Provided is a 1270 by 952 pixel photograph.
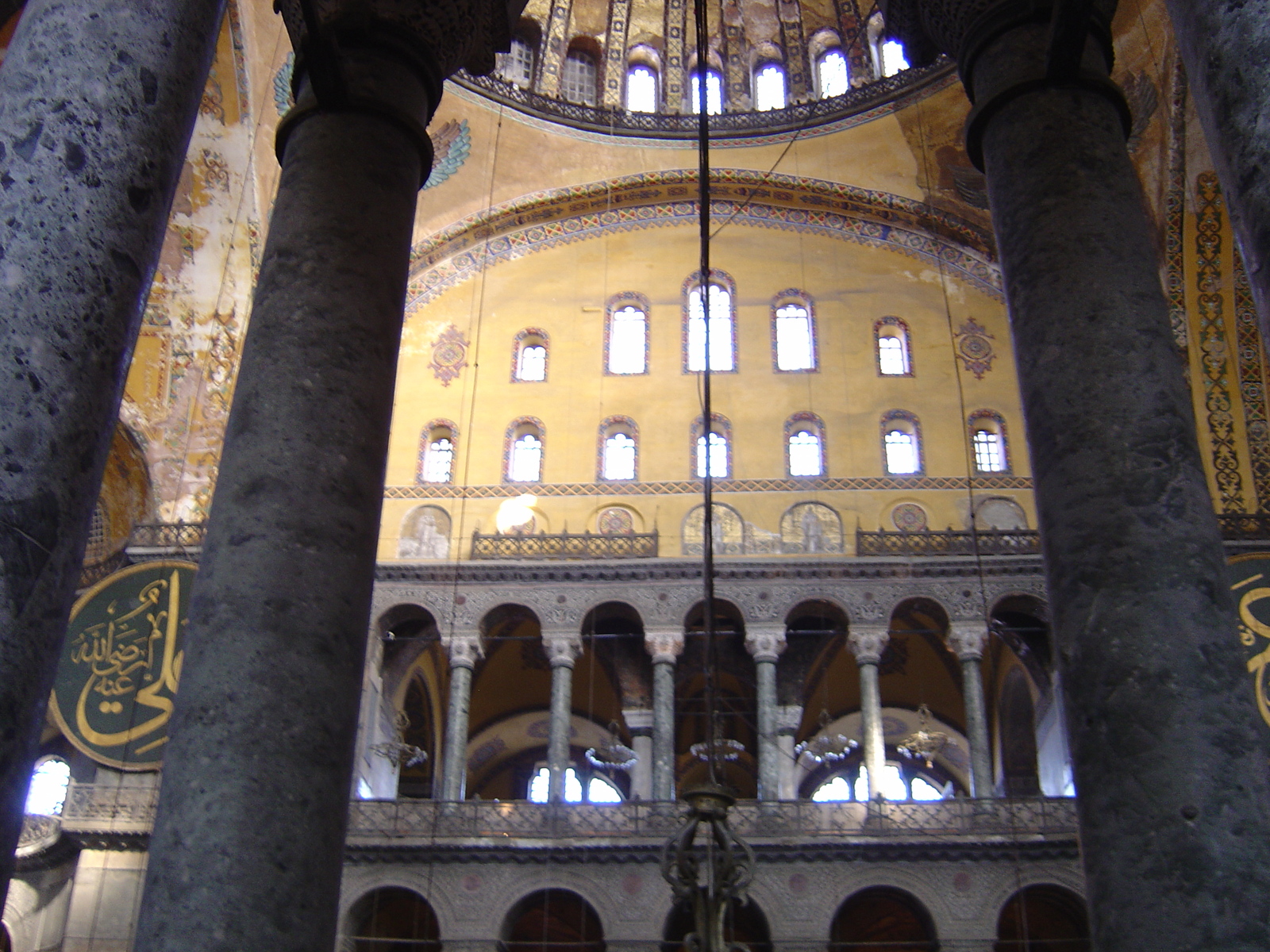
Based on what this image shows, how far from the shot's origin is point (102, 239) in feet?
7.76

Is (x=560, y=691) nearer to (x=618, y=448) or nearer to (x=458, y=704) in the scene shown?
(x=458, y=704)

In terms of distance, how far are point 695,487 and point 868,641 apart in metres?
2.52

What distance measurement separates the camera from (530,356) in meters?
15.8

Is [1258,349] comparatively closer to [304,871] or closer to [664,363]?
[664,363]

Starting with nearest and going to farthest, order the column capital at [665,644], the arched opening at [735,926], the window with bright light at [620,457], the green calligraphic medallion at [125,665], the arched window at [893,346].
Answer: the green calligraphic medallion at [125,665] → the arched opening at [735,926] → the column capital at [665,644] → the window with bright light at [620,457] → the arched window at [893,346]

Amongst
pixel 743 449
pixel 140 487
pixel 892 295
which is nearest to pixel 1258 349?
pixel 892 295

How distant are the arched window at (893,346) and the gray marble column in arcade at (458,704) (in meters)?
5.61

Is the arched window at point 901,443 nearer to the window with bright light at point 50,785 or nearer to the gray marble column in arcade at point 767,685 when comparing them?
the gray marble column in arcade at point 767,685

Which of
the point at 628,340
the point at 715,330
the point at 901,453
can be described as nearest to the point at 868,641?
the point at 901,453

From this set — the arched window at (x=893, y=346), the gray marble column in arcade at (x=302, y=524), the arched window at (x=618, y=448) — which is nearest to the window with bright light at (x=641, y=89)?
the arched window at (x=893, y=346)

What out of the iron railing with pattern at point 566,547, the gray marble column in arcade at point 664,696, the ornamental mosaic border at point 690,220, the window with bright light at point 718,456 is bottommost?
the gray marble column in arcade at point 664,696

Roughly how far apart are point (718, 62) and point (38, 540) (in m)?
15.3

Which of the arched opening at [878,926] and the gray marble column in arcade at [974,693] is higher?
the gray marble column in arcade at [974,693]

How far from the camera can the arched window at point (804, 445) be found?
1484 centimetres
